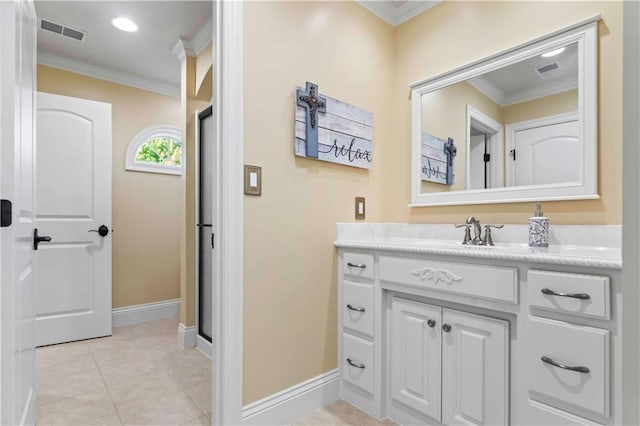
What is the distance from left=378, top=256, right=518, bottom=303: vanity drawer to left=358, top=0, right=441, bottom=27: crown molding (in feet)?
5.43

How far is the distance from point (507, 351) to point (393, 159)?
1416mm

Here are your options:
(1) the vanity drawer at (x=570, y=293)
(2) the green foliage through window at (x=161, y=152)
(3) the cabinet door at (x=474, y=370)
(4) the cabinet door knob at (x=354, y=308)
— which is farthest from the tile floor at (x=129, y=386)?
(2) the green foliage through window at (x=161, y=152)

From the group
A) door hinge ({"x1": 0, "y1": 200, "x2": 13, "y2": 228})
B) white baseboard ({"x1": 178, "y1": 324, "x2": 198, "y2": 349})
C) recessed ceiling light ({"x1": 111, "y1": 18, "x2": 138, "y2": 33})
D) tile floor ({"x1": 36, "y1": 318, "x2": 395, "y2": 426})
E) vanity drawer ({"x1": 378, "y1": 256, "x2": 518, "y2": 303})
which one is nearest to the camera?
door hinge ({"x1": 0, "y1": 200, "x2": 13, "y2": 228})

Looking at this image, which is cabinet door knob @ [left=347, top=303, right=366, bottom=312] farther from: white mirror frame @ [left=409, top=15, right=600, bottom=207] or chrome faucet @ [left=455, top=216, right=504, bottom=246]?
white mirror frame @ [left=409, top=15, right=600, bottom=207]

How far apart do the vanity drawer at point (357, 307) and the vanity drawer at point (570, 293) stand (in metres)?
0.77

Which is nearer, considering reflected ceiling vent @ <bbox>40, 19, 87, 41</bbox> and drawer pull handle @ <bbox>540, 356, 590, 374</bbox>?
drawer pull handle @ <bbox>540, 356, 590, 374</bbox>

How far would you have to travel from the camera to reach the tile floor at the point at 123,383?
5.75ft

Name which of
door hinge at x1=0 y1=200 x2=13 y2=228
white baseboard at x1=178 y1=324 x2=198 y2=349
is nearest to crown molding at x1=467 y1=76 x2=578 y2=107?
door hinge at x1=0 y1=200 x2=13 y2=228

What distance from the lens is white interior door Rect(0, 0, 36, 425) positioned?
40.6 inches

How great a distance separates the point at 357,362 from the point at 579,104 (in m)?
1.69

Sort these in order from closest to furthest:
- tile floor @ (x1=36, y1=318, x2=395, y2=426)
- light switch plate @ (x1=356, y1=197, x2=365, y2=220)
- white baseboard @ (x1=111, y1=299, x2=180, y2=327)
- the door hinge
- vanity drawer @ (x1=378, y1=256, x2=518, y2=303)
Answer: the door hinge → vanity drawer @ (x1=378, y1=256, x2=518, y2=303) → tile floor @ (x1=36, y1=318, x2=395, y2=426) → light switch plate @ (x1=356, y1=197, x2=365, y2=220) → white baseboard @ (x1=111, y1=299, x2=180, y2=327)

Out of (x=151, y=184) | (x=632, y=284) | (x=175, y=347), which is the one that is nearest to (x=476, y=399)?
(x=632, y=284)

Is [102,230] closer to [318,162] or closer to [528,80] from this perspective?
[318,162]

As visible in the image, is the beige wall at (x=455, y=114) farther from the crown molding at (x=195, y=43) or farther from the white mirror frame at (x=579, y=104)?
the crown molding at (x=195, y=43)
